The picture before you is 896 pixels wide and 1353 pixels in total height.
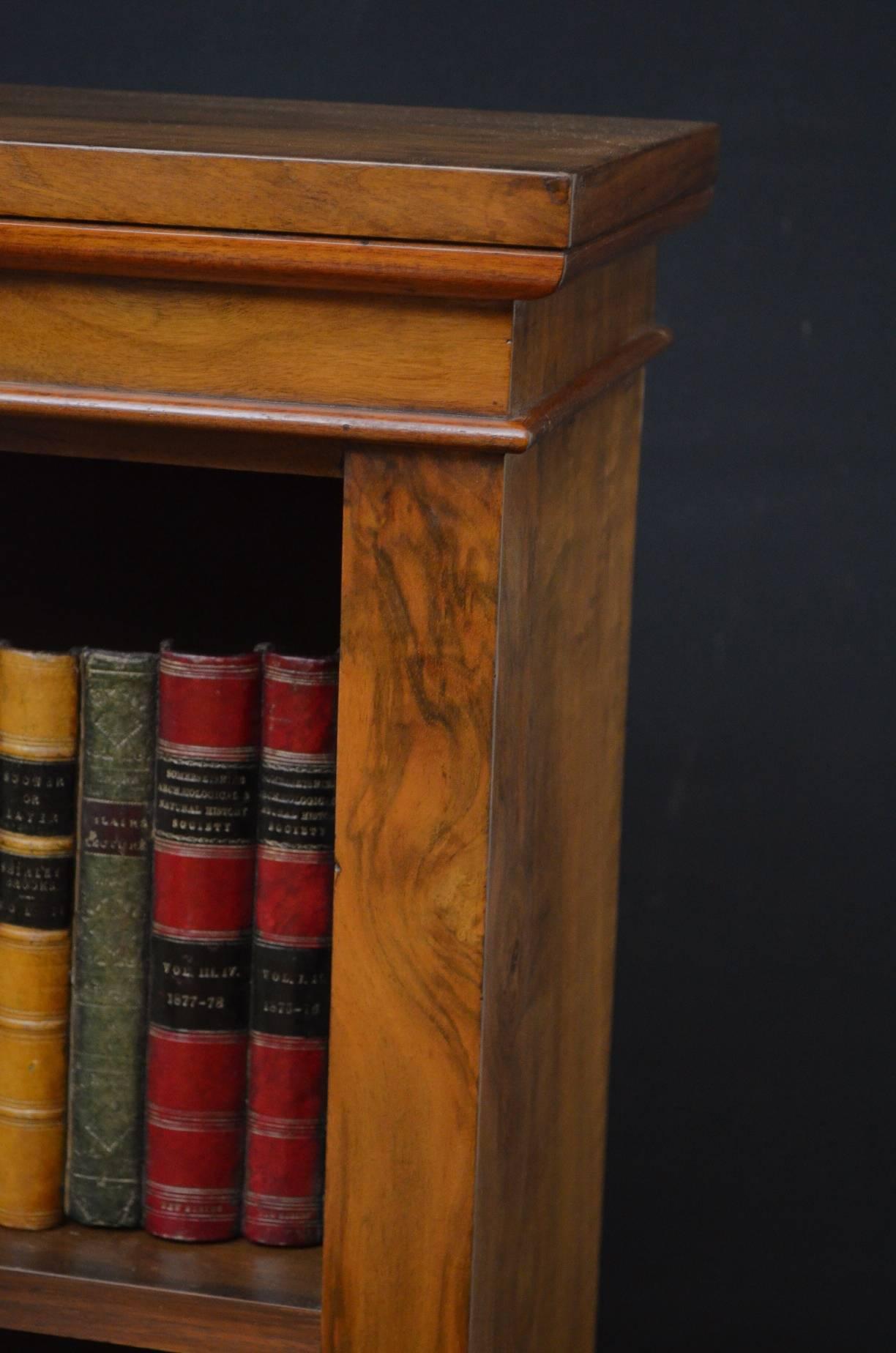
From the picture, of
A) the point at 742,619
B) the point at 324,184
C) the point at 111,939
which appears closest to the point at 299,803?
the point at 111,939

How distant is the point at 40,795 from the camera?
1309 millimetres

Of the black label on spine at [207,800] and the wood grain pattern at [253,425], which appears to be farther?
the black label on spine at [207,800]

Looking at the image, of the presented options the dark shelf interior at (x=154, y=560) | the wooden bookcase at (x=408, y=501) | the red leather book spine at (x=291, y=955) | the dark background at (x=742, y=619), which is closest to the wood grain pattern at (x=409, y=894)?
the wooden bookcase at (x=408, y=501)

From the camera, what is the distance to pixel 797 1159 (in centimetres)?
220

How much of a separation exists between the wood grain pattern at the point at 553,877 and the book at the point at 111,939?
24 cm

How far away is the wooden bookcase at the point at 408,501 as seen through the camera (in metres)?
1.04

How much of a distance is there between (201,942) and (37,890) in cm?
11

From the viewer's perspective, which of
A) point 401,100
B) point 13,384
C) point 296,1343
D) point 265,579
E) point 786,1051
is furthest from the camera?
point 786,1051

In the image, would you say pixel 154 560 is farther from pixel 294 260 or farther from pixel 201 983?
pixel 294 260

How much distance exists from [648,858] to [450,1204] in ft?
3.28

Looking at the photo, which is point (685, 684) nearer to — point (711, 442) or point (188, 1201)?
point (711, 442)

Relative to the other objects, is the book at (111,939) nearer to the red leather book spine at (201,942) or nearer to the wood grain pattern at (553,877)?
the red leather book spine at (201,942)

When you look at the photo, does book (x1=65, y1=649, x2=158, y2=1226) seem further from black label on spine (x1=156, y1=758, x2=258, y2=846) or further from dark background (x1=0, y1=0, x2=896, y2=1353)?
dark background (x1=0, y1=0, x2=896, y2=1353)

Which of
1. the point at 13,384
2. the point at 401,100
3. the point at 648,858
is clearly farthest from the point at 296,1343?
the point at 401,100
